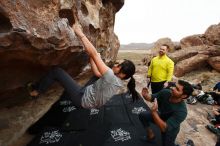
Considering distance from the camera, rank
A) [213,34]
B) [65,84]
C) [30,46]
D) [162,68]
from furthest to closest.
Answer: [213,34] → [162,68] → [65,84] → [30,46]

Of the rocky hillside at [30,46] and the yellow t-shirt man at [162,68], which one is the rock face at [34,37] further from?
the yellow t-shirt man at [162,68]

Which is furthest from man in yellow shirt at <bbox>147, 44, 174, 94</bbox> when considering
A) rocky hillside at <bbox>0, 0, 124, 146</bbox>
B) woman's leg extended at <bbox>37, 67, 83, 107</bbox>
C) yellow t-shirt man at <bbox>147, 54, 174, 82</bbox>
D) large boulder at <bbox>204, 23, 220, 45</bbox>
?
large boulder at <bbox>204, 23, 220, 45</bbox>

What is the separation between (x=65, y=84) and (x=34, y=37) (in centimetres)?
95

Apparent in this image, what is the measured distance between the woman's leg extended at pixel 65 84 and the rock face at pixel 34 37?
0.44 m

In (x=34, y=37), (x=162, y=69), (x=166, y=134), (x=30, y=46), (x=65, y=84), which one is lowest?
(x=166, y=134)

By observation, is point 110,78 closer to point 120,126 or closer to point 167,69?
point 120,126

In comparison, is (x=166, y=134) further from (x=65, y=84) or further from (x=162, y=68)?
(x=162, y=68)

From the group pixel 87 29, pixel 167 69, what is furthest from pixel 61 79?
pixel 167 69

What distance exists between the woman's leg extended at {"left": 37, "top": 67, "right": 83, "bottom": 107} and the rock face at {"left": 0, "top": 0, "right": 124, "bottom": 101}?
0.44 metres

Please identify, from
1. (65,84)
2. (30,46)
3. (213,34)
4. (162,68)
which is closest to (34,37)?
(30,46)

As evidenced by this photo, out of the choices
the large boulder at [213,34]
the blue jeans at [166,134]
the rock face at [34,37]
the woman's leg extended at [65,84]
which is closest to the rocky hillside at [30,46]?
the rock face at [34,37]

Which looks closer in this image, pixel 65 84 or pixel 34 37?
pixel 34 37

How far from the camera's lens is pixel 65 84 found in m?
3.93

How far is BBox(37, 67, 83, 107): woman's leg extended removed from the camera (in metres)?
3.87
